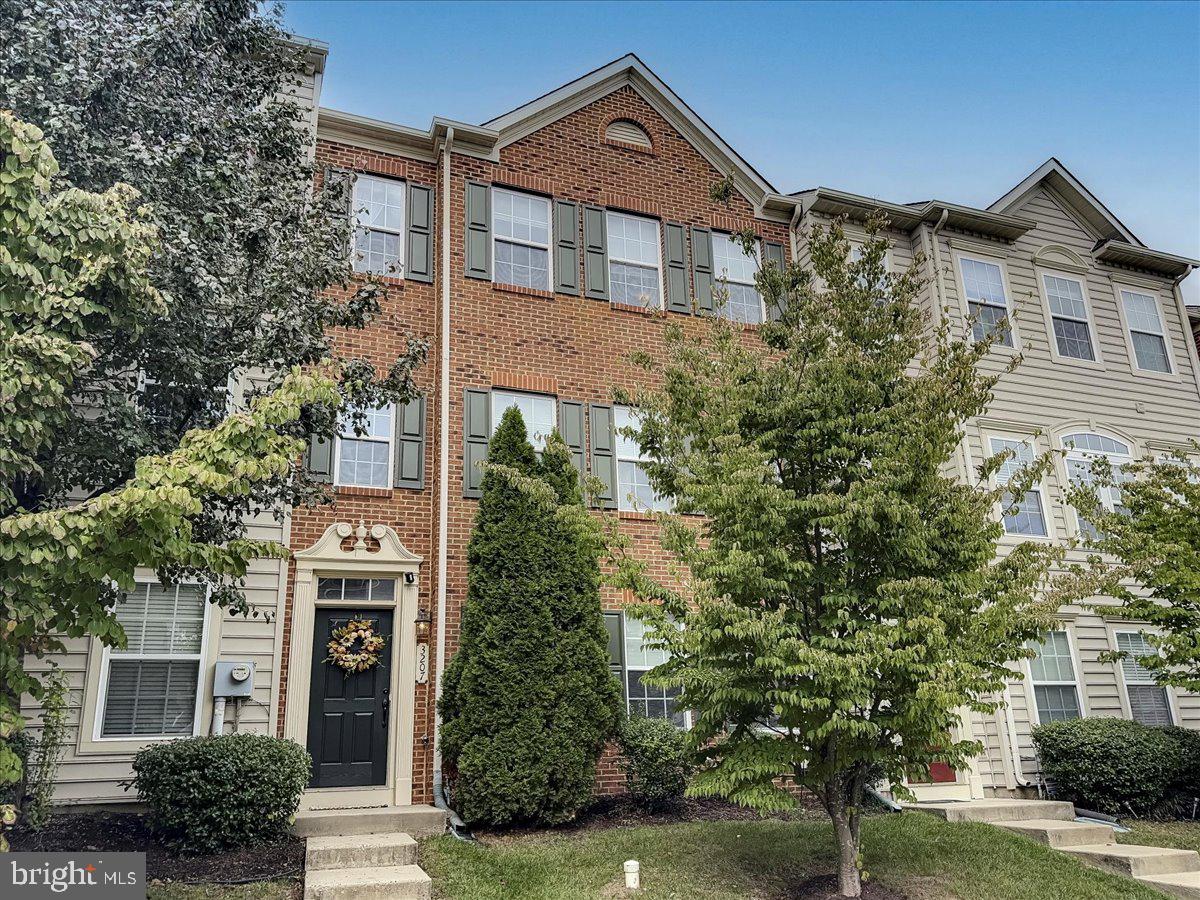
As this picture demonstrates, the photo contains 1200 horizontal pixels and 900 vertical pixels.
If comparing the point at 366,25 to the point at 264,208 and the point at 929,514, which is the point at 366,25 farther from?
the point at 929,514

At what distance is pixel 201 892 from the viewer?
251 inches

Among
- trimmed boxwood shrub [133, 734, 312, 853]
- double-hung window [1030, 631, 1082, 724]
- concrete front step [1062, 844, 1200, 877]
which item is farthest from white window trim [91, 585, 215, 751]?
double-hung window [1030, 631, 1082, 724]

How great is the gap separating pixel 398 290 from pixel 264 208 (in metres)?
3.57

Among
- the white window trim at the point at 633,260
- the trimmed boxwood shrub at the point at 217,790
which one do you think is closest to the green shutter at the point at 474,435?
the white window trim at the point at 633,260

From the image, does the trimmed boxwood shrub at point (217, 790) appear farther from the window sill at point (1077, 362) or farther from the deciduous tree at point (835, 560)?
the window sill at point (1077, 362)

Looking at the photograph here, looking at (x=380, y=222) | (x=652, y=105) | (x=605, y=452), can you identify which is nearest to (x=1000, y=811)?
(x=605, y=452)

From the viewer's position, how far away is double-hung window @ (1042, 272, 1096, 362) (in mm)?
14438

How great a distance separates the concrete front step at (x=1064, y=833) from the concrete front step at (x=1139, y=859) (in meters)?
0.17

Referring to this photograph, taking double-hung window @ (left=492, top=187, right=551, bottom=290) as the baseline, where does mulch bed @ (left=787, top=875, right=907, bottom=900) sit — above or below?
below

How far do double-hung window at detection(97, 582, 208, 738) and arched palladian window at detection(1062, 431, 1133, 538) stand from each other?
Result: 40.7 ft

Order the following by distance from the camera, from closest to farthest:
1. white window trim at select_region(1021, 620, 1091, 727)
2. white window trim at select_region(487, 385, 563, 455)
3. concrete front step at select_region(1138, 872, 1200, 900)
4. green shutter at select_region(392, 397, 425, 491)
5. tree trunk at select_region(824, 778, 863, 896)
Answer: tree trunk at select_region(824, 778, 863, 896) → concrete front step at select_region(1138, 872, 1200, 900) → green shutter at select_region(392, 397, 425, 491) → white window trim at select_region(487, 385, 563, 455) → white window trim at select_region(1021, 620, 1091, 727)

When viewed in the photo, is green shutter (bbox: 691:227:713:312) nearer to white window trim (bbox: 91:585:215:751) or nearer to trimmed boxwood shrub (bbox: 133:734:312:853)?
white window trim (bbox: 91:585:215:751)

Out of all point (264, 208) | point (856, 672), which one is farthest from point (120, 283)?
point (856, 672)

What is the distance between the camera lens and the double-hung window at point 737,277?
12.6 m
